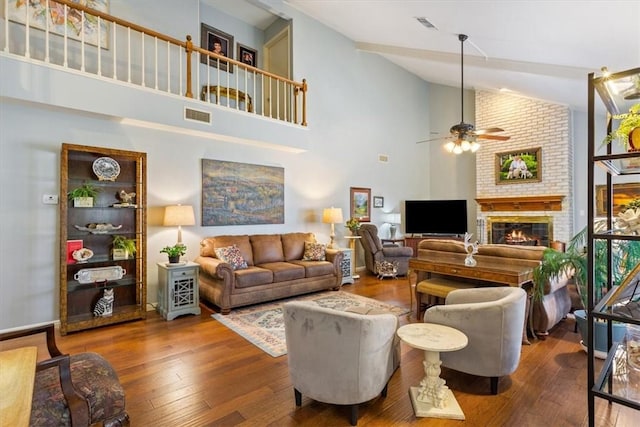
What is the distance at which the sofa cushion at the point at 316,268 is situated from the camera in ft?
16.5

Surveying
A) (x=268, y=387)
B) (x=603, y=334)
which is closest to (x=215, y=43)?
(x=268, y=387)

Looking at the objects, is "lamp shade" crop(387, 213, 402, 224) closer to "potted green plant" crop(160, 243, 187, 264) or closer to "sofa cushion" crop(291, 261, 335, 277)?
"sofa cushion" crop(291, 261, 335, 277)

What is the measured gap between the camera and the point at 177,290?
4.03 m

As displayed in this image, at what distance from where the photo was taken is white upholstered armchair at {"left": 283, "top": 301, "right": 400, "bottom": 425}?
194cm

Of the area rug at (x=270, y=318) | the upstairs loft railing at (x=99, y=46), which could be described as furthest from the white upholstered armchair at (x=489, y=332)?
the upstairs loft railing at (x=99, y=46)

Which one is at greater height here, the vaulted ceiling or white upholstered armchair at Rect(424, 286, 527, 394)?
the vaulted ceiling

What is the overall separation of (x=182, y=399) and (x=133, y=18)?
5050 mm

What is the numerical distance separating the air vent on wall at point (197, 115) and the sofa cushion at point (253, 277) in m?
2.23

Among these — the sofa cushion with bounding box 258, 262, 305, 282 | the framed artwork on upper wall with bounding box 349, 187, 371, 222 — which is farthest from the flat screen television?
the sofa cushion with bounding box 258, 262, 305, 282

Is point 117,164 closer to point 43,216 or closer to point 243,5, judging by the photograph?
point 43,216

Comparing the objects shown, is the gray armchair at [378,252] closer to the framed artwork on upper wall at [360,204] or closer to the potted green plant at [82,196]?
the framed artwork on upper wall at [360,204]

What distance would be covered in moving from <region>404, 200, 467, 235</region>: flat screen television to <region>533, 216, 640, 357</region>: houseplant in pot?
435 centimetres

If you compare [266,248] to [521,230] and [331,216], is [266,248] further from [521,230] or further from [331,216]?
[521,230]

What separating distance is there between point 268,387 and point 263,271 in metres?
2.18
